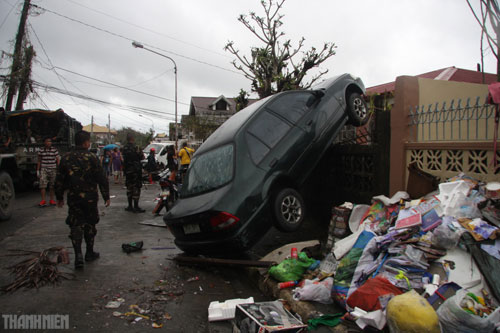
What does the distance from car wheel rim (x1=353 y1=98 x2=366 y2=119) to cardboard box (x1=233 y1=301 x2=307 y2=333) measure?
4744 millimetres

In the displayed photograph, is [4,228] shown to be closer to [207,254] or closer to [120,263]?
[120,263]

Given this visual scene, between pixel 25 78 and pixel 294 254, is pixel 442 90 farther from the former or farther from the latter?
pixel 25 78

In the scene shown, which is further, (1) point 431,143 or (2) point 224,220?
(1) point 431,143

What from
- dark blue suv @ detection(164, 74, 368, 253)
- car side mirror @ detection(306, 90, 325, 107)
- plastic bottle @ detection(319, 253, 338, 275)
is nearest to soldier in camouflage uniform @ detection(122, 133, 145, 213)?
dark blue suv @ detection(164, 74, 368, 253)

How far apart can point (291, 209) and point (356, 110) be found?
2.84m

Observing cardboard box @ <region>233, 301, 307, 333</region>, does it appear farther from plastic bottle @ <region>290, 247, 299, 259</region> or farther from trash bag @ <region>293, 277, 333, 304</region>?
plastic bottle @ <region>290, 247, 299, 259</region>

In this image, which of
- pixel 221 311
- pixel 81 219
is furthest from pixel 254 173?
pixel 81 219

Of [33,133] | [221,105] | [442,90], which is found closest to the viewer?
[442,90]

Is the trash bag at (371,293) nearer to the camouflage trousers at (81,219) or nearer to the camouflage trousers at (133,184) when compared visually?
the camouflage trousers at (81,219)

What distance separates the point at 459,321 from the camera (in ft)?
7.44

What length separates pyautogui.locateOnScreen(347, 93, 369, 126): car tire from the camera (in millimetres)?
6566

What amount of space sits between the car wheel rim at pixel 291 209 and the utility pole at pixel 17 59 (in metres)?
15.4

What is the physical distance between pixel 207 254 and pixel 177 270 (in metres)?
0.46

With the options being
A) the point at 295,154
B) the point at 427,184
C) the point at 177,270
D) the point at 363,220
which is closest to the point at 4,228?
the point at 177,270
